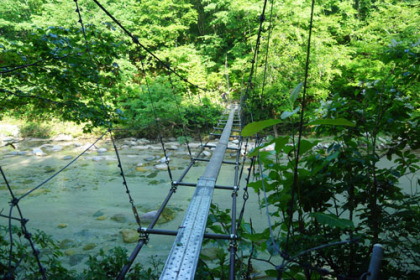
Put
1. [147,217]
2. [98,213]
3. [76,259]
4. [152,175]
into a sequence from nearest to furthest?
[76,259], [147,217], [98,213], [152,175]

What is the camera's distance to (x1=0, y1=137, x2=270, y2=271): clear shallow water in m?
2.51

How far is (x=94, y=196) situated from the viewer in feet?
12.2

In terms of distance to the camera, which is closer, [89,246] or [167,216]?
[89,246]

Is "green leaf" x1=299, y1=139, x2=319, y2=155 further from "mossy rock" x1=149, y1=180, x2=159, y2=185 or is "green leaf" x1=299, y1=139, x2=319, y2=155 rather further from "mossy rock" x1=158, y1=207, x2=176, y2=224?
"mossy rock" x1=149, y1=180, x2=159, y2=185

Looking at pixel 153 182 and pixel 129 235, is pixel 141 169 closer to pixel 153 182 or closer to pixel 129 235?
pixel 153 182

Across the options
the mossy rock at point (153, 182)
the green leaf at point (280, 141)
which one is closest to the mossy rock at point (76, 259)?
the mossy rock at point (153, 182)

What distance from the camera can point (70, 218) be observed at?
3.03m

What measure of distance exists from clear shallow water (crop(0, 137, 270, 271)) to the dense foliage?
3.03 feet

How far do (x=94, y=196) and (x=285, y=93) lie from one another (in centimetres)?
479

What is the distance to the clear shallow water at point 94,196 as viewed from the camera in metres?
2.51

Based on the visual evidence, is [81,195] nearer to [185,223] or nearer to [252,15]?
[185,223]

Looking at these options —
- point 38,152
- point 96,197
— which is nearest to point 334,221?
point 96,197

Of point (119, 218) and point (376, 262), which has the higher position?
point (376, 262)

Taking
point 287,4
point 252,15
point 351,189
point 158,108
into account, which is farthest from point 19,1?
point 351,189
